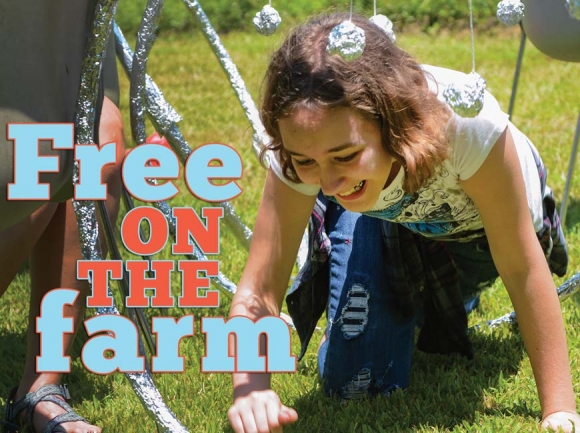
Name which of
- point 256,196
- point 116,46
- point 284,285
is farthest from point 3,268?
point 256,196

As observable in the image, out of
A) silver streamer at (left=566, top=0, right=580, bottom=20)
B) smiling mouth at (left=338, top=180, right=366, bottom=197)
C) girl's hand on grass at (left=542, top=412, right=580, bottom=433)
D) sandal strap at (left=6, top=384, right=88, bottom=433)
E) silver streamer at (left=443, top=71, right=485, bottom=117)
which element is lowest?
girl's hand on grass at (left=542, top=412, right=580, bottom=433)

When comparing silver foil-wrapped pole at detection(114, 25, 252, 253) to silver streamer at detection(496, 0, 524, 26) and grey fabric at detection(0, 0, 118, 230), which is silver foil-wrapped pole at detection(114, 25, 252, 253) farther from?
silver streamer at detection(496, 0, 524, 26)

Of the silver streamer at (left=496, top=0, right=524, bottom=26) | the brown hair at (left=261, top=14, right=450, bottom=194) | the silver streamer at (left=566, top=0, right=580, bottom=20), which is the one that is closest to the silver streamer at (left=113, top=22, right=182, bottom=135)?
the brown hair at (left=261, top=14, right=450, bottom=194)

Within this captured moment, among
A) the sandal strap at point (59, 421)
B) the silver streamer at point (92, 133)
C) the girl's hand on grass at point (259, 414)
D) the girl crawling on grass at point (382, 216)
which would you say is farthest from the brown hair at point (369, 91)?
the sandal strap at point (59, 421)

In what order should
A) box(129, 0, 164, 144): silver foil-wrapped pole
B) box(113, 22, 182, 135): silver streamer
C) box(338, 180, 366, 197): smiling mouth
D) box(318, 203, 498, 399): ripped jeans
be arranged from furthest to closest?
box(113, 22, 182, 135): silver streamer < box(318, 203, 498, 399): ripped jeans < box(129, 0, 164, 144): silver foil-wrapped pole < box(338, 180, 366, 197): smiling mouth

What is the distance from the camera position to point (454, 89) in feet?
4.74

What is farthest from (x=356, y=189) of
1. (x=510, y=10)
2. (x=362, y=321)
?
(x=362, y=321)

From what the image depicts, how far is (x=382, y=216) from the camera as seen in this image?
196 cm

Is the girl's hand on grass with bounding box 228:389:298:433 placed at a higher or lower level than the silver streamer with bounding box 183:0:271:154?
lower

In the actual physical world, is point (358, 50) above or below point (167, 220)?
above

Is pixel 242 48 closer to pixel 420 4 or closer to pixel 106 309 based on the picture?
pixel 420 4

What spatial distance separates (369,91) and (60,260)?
79 cm

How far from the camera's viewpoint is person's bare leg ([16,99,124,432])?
201cm

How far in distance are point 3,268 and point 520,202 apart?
993mm
